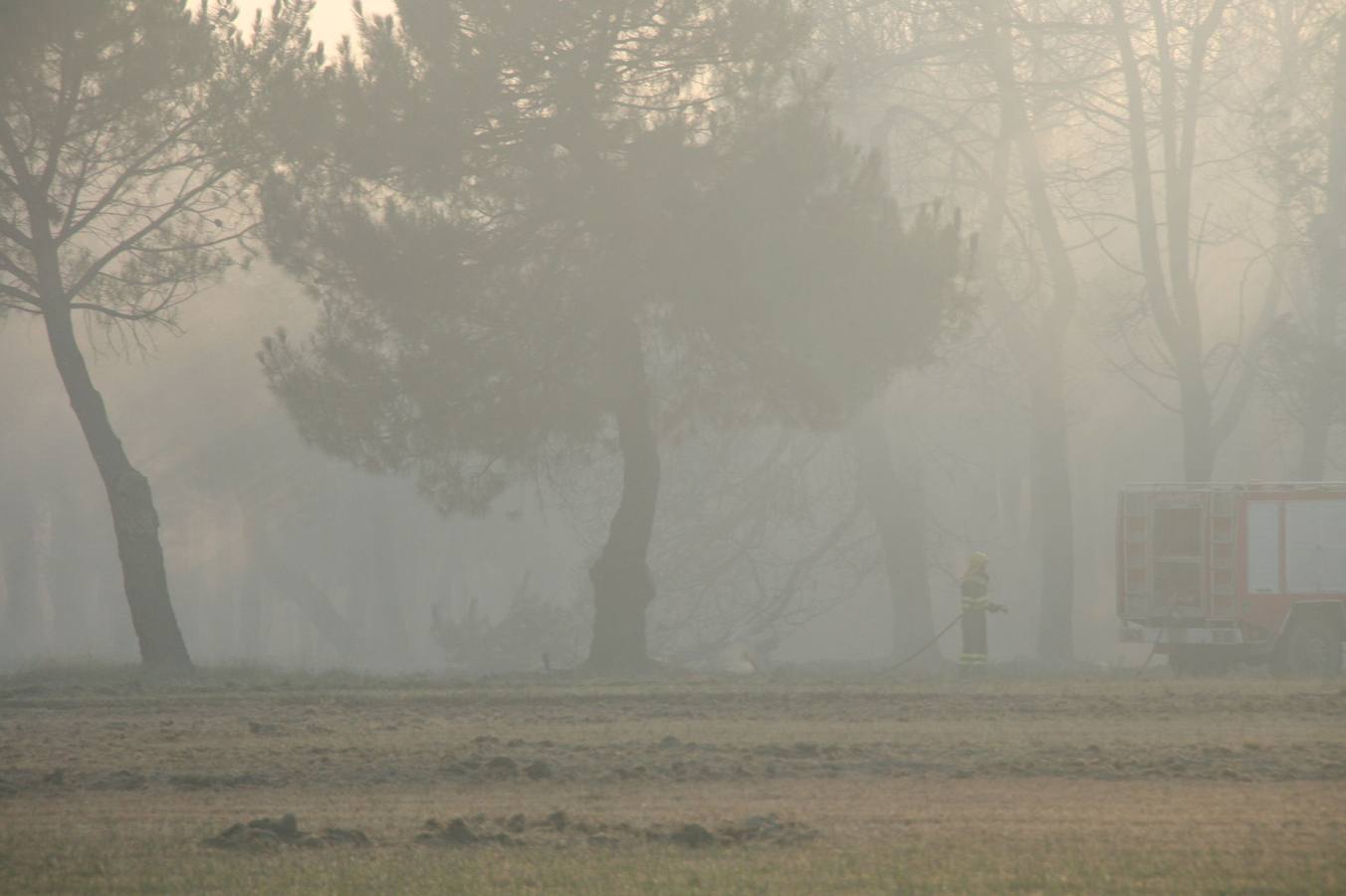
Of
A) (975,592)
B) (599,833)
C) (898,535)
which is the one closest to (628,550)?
(975,592)

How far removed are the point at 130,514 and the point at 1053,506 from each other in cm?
1732

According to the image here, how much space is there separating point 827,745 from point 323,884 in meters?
5.46

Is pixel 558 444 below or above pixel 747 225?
below

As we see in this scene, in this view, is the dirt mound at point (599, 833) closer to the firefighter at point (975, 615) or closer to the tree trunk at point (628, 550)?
the firefighter at point (975, 615)

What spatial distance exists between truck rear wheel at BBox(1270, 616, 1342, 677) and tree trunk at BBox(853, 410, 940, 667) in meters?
10.4

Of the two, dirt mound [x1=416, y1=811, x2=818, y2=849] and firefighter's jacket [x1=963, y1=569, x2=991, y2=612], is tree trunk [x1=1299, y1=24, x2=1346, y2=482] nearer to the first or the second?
firefighter's jacket [x1=963, y1=569, x2=991, y2=612]

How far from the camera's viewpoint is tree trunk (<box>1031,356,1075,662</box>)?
30.5 meters

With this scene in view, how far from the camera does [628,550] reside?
23000 mm

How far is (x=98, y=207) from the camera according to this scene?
2269 cm

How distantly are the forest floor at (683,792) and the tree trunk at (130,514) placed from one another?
4832 mm

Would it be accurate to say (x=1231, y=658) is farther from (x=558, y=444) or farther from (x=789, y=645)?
(x=789, y=645)

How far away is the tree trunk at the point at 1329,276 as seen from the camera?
96.0 ft

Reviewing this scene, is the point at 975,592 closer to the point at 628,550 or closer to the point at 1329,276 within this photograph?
the point at 628,550

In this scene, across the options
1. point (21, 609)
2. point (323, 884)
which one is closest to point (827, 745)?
point (323, 884)
